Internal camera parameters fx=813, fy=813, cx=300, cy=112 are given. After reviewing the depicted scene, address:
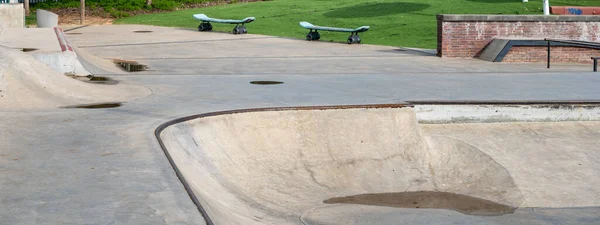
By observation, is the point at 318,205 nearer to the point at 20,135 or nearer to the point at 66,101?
the point at 20,135

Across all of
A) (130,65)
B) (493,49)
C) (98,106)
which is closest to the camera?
(98,106)

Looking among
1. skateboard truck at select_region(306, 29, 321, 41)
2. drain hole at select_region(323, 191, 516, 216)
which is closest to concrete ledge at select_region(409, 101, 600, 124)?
drain hole at select_region(323, 191, 516, 216)

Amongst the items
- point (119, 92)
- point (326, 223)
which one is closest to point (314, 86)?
point (119, 92)

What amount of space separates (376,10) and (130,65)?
636 inches

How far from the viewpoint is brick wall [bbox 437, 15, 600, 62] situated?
21.5 m

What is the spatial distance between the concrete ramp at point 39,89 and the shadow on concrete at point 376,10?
19.7 m

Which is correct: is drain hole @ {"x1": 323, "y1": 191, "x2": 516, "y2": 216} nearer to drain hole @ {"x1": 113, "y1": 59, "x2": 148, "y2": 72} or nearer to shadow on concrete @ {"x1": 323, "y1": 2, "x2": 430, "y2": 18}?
drain hole @ {"x1": 113, "y1": 59, "x2": 148, "y2": 72}

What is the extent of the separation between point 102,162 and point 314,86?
7211 millimetres

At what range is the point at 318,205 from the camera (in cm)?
894

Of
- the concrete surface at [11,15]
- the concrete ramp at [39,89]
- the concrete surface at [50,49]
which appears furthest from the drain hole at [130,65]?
the concrete surface at [11,15]

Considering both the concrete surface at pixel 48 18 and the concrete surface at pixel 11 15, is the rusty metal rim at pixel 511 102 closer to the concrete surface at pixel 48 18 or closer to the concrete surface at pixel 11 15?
the concrete surface at pixel 11 15

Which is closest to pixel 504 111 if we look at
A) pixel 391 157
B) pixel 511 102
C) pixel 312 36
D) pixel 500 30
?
pixel 511 102

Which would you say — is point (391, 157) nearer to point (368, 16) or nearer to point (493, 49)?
point (493, 49)

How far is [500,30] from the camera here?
2170 centimetres
